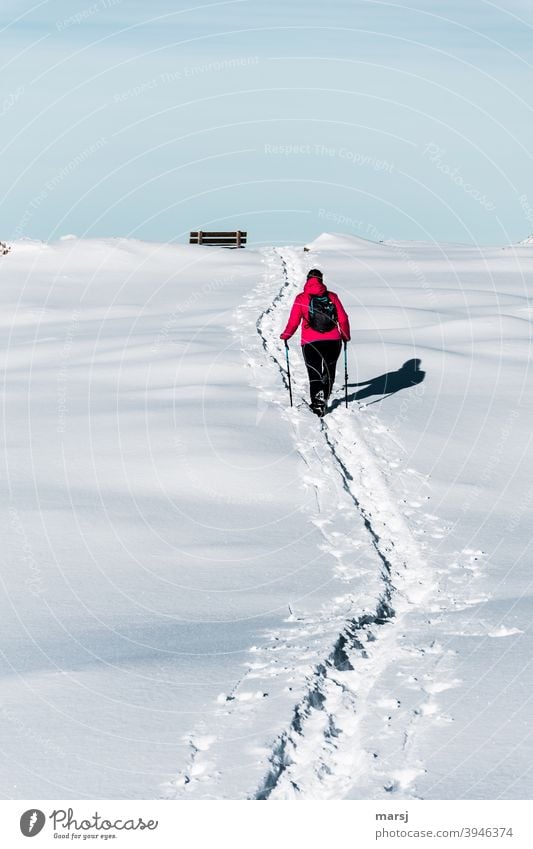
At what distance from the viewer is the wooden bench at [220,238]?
4112 cm

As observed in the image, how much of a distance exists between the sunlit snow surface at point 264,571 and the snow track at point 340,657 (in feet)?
0.06

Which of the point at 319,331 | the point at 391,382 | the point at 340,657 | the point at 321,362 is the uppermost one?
the point at 319,331

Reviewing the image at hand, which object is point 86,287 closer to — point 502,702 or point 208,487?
point 208,487

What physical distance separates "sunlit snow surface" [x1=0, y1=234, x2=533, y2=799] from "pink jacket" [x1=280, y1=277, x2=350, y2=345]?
0.89 metres

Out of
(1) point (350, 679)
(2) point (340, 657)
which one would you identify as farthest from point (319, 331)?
(1) point (350, 679)

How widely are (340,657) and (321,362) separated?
682 cm

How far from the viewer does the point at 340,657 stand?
6.02 meters

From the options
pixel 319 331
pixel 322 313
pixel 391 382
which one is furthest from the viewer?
pixel 391 382

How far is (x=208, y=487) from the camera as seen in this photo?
9.88 metres
